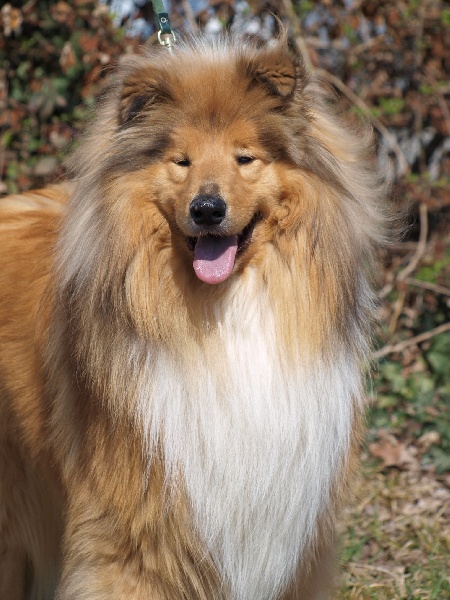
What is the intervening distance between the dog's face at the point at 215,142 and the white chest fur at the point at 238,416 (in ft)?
0.64

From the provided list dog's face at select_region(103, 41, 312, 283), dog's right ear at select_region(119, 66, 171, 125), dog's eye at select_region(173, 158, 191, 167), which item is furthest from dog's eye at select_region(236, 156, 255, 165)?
dog's right ear at select_region(119, 66, 171, 125)

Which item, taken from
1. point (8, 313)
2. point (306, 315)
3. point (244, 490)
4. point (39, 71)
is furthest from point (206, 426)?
point (39, 71)

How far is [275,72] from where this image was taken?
10.2 ft

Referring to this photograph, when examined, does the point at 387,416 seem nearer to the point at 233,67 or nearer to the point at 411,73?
the point at 411,73

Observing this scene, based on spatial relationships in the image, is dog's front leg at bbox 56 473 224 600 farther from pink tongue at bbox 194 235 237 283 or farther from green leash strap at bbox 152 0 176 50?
green leash strap at bbox 152 0 176 50

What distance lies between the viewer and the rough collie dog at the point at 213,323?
3.10m

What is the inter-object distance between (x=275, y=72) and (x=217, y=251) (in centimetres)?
64

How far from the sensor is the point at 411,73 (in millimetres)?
6684

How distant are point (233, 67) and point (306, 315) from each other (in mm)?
896

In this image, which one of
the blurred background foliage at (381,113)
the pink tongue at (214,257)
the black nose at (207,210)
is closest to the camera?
the black nose at (207,210)

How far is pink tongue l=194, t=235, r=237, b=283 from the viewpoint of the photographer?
119 inches

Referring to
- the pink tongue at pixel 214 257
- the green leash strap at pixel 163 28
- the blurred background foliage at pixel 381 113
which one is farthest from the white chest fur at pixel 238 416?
the blurred background foliage at pixel 381 113

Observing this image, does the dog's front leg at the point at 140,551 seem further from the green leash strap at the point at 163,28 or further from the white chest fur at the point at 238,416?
the green leash strap at the point at 163,28

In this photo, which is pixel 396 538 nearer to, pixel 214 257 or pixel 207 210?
pixel 214 257
